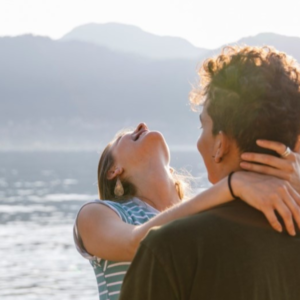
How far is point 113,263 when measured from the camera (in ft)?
10.5

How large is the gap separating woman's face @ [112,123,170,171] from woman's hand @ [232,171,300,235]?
4.34 ft

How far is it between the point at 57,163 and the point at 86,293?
14042 centimetres

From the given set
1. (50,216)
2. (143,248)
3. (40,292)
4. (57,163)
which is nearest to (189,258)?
(143,248)

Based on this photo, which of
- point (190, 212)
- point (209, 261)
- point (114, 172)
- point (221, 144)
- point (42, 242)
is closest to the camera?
point (209, 261)

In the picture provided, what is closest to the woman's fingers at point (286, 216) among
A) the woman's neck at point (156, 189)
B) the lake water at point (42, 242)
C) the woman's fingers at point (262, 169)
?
the woman's fingers at point (262, 169)

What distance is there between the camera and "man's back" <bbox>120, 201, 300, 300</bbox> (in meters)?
2.05

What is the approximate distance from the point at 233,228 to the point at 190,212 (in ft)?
1.43

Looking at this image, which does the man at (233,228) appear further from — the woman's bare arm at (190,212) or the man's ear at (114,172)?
the man's ear at (114,172)

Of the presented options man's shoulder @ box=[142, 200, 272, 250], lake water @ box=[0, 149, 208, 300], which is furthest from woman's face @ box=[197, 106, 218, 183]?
lake water @ box=[0, 149, 208, 300]

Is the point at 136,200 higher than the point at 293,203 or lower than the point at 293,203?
lower

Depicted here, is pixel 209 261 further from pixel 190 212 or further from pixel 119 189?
pixel 119 189

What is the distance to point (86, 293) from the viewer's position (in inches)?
2004

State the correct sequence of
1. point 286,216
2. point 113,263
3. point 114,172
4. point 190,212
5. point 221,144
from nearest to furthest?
point 286,216 → point 221,144 → point 190,212 → point 113,263 → point 114,172

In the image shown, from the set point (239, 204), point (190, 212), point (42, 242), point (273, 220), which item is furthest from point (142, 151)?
point (42, 242)
